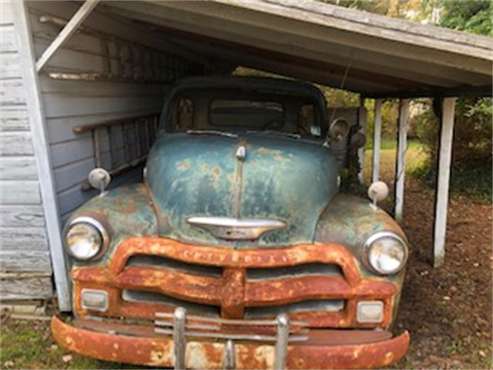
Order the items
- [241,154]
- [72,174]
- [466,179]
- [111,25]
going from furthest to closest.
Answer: [466,179] < [111,25] < [72,174] < [241,154]

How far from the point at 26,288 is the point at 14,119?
1428 millimetres

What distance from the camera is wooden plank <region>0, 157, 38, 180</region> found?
3.65 m

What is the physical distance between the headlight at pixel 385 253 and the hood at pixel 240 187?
1.26 ft

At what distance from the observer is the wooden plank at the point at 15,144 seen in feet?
11.8

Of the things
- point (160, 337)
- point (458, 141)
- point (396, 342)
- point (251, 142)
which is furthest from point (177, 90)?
point (458, 141)

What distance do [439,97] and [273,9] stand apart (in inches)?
111

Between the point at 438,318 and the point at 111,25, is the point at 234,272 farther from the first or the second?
the point at 111,25

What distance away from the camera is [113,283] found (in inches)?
107

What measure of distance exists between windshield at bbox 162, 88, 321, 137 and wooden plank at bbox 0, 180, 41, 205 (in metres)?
1.44

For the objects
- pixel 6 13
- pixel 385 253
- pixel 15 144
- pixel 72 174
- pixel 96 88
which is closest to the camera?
pixel 385 253

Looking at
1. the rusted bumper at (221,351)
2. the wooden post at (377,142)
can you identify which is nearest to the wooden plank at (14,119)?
the rusted bumper at (221,351)

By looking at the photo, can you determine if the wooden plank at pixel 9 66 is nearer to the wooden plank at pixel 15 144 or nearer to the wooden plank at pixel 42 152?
the wooden plank at pixel 42 152

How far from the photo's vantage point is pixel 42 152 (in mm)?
3543

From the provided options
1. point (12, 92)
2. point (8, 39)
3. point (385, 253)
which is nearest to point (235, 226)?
point (385, 253)
